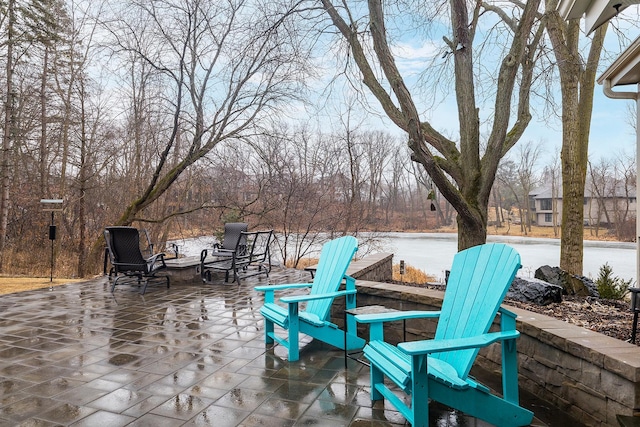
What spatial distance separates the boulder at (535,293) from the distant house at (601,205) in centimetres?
2296

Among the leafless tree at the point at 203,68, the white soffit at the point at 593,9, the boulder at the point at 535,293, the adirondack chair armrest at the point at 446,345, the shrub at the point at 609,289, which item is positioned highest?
the leafless tree at the point at 203,68

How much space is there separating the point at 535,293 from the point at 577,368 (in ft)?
6.28

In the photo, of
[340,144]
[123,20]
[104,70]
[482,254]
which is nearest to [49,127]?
[104,70]

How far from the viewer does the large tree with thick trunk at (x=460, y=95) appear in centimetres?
470

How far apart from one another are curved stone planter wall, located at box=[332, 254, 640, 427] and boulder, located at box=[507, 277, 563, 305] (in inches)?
47.5

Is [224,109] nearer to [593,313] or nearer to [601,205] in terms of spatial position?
[593,313]

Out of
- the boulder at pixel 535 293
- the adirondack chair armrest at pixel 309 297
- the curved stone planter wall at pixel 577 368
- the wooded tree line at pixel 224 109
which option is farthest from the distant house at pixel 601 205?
the adirondack chair armrest at pixel 309 297

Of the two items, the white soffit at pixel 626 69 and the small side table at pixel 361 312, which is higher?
the white soffit at pixel 626 69

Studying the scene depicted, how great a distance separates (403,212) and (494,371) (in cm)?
2288

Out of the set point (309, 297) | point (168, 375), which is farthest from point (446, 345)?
point (168, 375)

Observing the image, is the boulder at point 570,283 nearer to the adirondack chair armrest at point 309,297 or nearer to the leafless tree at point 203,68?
the adirondack chair armrest at point 309,297

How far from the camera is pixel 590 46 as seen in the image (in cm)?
768

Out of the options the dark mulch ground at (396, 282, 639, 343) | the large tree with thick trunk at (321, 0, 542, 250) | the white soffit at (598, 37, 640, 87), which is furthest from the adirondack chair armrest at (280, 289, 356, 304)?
the white soffit at (598, 37, 640, 87)

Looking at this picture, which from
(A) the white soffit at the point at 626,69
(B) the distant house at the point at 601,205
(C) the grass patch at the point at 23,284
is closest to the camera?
(A) the white soffit at the point at 626,69
